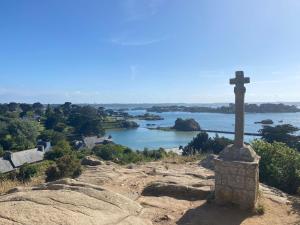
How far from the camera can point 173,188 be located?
33.3 ft

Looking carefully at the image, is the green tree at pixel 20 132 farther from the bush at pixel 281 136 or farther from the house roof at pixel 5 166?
the bush at pixel 281 136

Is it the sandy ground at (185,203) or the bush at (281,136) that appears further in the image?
the bush at (281,136)

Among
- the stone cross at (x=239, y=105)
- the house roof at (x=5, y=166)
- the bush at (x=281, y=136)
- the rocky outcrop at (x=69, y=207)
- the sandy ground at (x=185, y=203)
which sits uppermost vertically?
the stone cross at (x=239, y=105)

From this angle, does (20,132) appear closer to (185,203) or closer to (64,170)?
(64,170)

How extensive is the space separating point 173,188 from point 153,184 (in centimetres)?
66

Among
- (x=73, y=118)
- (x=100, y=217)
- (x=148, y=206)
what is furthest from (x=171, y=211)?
(x=73, y=118)

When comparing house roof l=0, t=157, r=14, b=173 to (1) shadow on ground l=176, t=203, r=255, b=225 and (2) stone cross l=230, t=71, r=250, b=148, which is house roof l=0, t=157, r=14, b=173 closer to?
(1) shadow on ground l=176, t=203, r=255, b=225

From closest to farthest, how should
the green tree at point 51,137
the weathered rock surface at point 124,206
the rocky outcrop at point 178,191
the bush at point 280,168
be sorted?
the weathered rock surface at point 124,206, the rocky outcrop at point 178,191, the bush at point 280,168, the green tree at point 51,137

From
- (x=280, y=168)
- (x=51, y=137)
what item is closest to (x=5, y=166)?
(x=51, y=137)

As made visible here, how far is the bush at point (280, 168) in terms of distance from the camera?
1243 cm

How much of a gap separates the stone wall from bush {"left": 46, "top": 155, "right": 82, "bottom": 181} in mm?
5682

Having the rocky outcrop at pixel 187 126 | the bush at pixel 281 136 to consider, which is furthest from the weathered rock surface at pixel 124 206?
the rocky outcrop at pixel 187 126

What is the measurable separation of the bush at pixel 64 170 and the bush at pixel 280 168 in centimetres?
698

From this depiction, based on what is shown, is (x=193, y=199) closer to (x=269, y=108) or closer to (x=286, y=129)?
(x=286, y=129)
